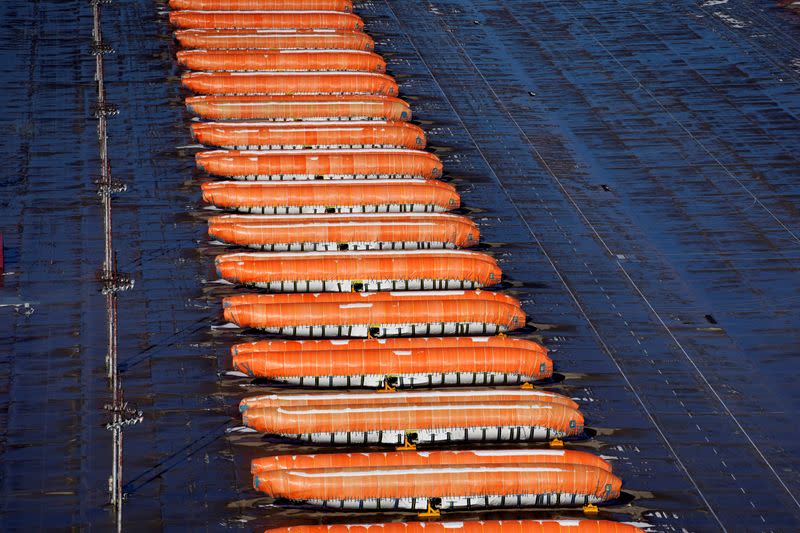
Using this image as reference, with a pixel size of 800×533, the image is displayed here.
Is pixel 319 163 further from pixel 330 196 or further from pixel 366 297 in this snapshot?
pixel 366 297

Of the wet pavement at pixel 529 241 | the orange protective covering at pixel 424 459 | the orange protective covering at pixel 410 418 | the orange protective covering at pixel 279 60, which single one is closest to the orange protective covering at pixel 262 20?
the wet pavement at pixel 529 241

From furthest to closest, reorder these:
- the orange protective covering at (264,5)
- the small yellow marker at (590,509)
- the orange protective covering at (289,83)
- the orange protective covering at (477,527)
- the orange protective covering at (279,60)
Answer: the orange protective covering at (264,5) → the orange protective covering at (279,60) → the orange protective covering at (289,83) → the small yellow marker at (590,509) → the orange protective covering at (477,527)

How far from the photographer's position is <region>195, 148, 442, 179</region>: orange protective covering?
3583 inches

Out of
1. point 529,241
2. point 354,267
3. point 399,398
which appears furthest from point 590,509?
point 529,241

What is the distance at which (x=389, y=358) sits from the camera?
6906 centimetres

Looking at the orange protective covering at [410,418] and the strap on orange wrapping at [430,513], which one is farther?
the orange protective covering at [410,418]

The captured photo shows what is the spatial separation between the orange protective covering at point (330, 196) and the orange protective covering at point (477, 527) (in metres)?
33.7

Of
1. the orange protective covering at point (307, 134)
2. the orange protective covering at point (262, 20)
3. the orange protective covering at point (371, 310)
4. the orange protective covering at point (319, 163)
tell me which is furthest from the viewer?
the orange protective covering at point (262, 20)

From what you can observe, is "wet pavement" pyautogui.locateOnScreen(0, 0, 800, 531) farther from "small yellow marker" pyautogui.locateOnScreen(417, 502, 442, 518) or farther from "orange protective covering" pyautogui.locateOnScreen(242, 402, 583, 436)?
"small yellow marker" pyautogui.locateOnScreen(417, 502, 442, 518)

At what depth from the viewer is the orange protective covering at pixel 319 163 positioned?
91.0 metres

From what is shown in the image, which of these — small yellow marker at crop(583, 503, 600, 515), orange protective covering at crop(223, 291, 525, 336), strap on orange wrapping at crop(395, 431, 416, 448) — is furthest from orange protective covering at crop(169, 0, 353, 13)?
small yellow marker at crop(583, 503, 600, 515)

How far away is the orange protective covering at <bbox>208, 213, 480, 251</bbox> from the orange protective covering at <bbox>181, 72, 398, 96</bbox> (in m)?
22.4

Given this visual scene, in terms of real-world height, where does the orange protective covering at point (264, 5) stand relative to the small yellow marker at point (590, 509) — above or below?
above

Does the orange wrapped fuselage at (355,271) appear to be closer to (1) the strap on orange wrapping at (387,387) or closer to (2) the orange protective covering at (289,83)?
(1) the strap on orange wrapping at (387,387)
